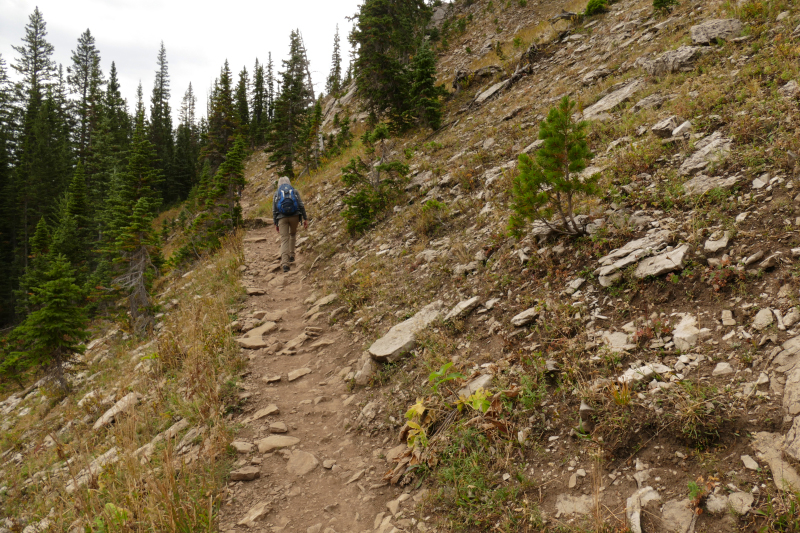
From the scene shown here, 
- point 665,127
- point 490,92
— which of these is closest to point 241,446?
point 665,127

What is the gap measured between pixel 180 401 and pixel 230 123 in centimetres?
3454

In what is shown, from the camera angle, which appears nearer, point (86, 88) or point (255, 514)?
point (255, 514)

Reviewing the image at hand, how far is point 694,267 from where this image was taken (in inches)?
171

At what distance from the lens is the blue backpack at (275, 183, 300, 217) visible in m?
Answer: 12.7

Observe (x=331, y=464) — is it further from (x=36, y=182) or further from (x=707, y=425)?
(x=36, y=182)

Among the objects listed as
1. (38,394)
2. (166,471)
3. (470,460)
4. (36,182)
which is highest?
(36,182)

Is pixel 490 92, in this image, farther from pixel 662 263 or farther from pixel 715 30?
pixel 662 263

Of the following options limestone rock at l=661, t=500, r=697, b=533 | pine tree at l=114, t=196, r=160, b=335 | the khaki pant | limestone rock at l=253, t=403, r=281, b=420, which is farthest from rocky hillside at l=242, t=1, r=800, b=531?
pine tree at l=114, t=196, r=160, b=335

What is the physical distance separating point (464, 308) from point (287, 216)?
8502 mm

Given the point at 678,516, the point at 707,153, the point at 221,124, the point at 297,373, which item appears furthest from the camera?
the point at 221,124

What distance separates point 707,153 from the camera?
5.81m

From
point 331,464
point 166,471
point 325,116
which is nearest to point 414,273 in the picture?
point 331,464

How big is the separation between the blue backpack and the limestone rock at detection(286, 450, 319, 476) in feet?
29.6

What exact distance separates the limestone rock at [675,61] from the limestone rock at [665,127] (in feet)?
9.95
